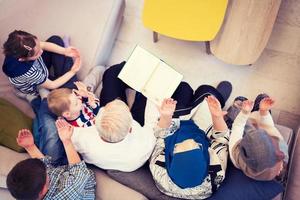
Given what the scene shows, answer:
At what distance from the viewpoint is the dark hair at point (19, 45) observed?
193cm

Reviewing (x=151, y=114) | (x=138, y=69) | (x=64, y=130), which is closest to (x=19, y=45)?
(x=64, y=130)

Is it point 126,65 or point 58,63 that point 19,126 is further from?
point 126,65

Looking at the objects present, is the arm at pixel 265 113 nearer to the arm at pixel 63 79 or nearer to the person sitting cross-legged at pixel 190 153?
the person sitting cross-legged at pixel 190 153

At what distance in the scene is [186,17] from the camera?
215 cm

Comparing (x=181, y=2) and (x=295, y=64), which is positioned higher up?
(x=181, y=2)

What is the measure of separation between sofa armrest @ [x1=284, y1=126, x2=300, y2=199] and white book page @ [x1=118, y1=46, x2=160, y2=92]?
0.85 metres

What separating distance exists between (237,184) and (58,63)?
1.23 m

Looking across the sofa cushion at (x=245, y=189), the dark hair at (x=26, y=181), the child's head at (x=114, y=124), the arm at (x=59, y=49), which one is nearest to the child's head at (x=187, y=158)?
the sofa cushion at (x=245, y=189)

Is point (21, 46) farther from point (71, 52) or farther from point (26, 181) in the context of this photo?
point (26, 181)

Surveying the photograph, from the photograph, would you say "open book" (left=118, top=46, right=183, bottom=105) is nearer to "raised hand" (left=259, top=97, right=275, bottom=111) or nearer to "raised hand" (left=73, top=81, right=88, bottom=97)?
"raised hand" (left=73, top=81, right=88, bottom=97)

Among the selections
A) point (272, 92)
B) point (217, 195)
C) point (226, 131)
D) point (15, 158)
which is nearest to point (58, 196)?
point (15, 158)

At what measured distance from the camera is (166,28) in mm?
2158

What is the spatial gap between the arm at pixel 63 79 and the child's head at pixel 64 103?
0.80 feet

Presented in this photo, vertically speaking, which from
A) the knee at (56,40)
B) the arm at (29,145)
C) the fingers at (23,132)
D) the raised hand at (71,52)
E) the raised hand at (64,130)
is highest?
the knee at (56,40)
